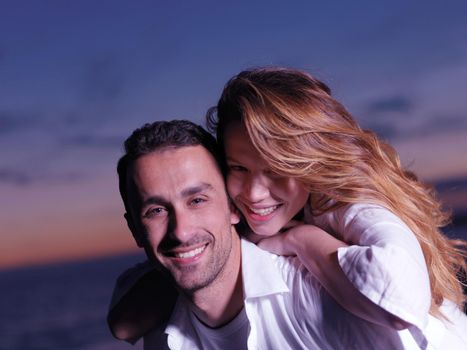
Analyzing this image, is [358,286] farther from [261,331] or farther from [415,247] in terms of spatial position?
[261,331]

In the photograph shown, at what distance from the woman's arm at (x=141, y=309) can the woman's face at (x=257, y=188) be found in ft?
1.62

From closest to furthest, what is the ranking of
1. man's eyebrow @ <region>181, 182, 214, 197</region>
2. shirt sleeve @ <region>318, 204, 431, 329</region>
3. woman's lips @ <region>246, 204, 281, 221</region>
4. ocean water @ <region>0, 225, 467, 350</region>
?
shirt sleeve @ <region>318, 204, 431, 329</region> < man's eyebrow @ <region>181, 182, 214, 197</region> < woman's lips @ <region>246, 204, 281, 221</region> < ocean water @ <region>0, 225, 467, 350</region>

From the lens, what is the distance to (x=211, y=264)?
230 cm

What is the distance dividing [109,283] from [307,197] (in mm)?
22267

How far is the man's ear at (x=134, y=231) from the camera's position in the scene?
2439 mm

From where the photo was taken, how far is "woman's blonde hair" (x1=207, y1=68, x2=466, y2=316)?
225cm

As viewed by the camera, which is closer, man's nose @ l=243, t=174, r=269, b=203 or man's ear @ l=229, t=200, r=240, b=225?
man's nose @ l=243, t=174, r=269, b=203

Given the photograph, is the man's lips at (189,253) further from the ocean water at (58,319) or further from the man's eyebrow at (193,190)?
the ocean water at (58,319)

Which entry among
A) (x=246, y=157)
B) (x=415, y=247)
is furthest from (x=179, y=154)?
(x=415, y=247)

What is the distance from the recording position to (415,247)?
76.7 inches

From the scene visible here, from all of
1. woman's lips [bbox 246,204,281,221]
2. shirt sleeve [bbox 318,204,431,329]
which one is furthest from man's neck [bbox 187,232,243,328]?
shirt sleeve [bbox 318,204,431,329]

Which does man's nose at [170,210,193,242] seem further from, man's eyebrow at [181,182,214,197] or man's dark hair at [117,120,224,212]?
man's dark hair at [117,120,224,212]

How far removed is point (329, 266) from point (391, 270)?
241 mm

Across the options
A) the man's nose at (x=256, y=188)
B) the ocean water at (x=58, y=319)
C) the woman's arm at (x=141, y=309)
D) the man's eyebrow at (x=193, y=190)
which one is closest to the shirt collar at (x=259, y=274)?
the man's nose at (x=256, y=188)
